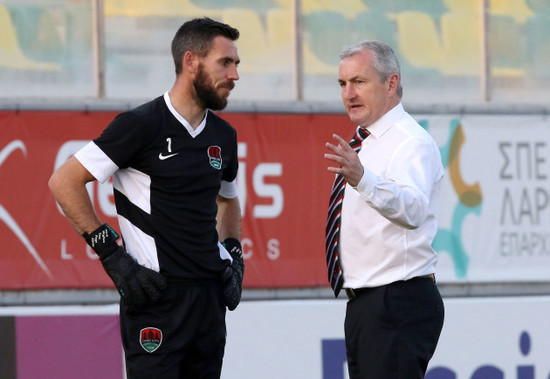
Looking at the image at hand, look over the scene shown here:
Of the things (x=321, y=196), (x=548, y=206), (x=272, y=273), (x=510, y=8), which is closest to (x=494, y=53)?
(x=510, y=8)

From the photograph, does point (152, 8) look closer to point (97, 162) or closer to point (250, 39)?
point (250, 39)

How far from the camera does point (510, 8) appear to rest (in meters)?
9.60

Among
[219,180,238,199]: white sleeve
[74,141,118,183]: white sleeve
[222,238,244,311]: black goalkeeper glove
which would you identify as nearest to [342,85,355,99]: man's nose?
[219,180,238,199]: white sleeve

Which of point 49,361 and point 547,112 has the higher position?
point 547,112

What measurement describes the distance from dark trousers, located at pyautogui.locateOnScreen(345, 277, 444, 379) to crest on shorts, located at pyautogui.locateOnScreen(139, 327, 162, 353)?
0.78m

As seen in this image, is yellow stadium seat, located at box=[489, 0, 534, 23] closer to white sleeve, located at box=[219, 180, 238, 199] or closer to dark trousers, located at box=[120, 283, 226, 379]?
white sleeve, located at box=[219, 180, 238, 199]

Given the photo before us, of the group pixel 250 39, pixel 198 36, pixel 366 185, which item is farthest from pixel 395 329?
pixel 250 39

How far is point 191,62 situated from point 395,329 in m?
1.39

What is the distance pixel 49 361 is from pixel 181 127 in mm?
3642

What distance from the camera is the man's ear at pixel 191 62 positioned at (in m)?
4.68

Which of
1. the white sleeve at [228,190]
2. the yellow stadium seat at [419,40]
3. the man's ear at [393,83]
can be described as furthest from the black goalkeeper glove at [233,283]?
the yellow stadium seat at [419,40]

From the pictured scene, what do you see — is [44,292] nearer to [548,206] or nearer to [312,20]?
[312,20]

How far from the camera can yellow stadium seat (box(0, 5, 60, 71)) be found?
27.7 feet

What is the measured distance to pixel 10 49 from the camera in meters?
8.46
